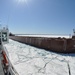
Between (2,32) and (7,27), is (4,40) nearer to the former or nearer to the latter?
(2,32)

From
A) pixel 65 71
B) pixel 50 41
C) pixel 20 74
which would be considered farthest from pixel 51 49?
pixel 20 74

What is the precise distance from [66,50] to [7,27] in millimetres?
14359

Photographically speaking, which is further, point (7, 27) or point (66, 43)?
point (7, 27)

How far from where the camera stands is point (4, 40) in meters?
17.2

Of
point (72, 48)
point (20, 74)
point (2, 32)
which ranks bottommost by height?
point (20, 74)

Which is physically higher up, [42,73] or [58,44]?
[58,44]

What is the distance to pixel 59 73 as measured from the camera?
3531 mm

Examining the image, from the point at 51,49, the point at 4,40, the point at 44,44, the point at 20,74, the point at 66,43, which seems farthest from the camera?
the point at 4,40

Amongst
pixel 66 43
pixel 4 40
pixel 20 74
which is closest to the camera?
pixel 20 74

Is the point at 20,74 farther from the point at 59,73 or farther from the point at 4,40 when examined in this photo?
the point at 4,40

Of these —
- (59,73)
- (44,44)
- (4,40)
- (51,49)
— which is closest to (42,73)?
(59,73)

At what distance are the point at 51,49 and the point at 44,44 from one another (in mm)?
1172

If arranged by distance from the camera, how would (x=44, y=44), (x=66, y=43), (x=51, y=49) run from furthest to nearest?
(x=44, y=44) < (x=51, y=49) < (x=66, y=43)

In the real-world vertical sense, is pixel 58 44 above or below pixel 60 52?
above
